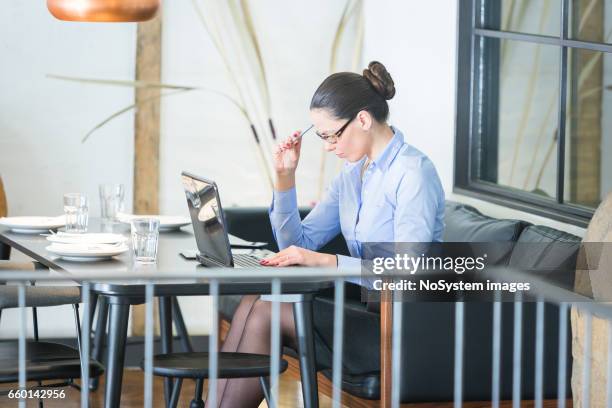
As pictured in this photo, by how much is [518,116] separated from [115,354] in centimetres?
236

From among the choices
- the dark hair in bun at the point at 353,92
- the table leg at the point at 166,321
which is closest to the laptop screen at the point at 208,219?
the dark hair in bun at the point at 353,92

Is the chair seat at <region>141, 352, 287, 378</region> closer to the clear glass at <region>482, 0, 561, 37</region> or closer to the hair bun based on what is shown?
the hair bun

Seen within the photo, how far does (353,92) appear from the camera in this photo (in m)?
3.74

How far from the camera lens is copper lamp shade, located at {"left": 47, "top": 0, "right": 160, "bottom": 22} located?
3.66 metres

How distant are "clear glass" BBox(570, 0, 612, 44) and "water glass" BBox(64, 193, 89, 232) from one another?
6.57 feet

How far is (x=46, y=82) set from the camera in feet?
18.4

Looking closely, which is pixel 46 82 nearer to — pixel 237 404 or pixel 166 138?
pixel 166 138

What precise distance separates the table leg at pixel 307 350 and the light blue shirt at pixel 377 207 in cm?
30

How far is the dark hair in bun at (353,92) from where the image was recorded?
12.2 ft

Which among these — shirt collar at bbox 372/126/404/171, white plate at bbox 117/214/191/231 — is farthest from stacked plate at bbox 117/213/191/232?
shirt collar at bbox 372/126/404/171

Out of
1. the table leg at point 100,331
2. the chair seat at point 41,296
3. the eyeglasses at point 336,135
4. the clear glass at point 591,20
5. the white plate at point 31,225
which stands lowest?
the table leg at point 100,331

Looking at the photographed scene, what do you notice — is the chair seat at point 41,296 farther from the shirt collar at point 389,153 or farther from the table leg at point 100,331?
the shirt collar at point 389,153

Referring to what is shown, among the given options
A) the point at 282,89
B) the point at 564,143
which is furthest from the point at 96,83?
the point at 564,143

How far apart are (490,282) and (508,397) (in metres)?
0.41
